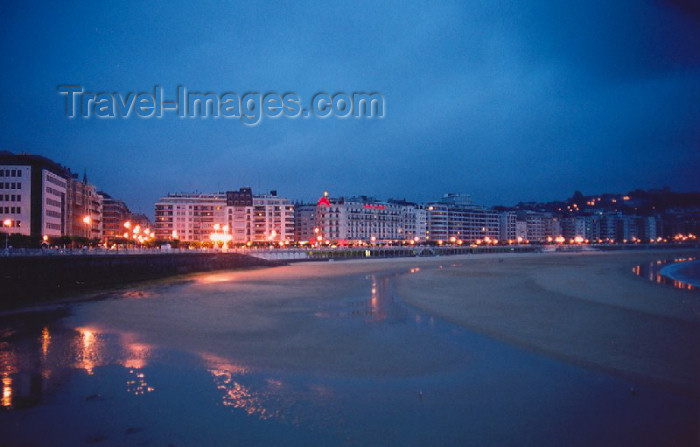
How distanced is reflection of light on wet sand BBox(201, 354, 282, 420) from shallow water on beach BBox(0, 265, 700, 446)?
0.17 ft

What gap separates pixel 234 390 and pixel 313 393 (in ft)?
7.32

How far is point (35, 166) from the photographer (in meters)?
66.5

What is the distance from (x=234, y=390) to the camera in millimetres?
11344

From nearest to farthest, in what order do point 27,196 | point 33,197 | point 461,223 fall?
point 27,196
point 33,197
point 461,223

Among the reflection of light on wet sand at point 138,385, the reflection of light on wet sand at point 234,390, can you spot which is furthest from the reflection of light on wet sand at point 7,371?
the reflection of light on wet sand at point 234,390

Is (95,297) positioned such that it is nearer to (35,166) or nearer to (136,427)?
(136,427)

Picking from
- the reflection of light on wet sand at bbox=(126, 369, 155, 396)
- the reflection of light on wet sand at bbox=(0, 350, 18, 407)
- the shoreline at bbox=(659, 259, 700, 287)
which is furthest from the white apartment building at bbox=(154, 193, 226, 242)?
the reflection of light on wet sand at bbox=(126, 369, 155, 396)

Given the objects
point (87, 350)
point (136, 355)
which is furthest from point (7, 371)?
point (136, 355)

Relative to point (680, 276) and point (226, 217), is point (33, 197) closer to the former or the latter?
point (226, 217)

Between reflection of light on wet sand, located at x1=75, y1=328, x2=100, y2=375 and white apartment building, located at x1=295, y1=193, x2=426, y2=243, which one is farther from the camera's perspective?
white apartment building, located at x1=295, y1=193, x2=426, y2=243

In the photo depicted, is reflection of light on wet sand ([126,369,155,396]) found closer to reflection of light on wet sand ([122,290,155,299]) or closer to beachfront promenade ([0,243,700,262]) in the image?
reflection of light on wet sand ([122,290,155,299])

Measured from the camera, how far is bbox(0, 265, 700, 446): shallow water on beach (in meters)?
8.84

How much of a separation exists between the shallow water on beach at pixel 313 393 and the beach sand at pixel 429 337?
0.60 feet

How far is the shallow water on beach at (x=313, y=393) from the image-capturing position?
8836 mm
